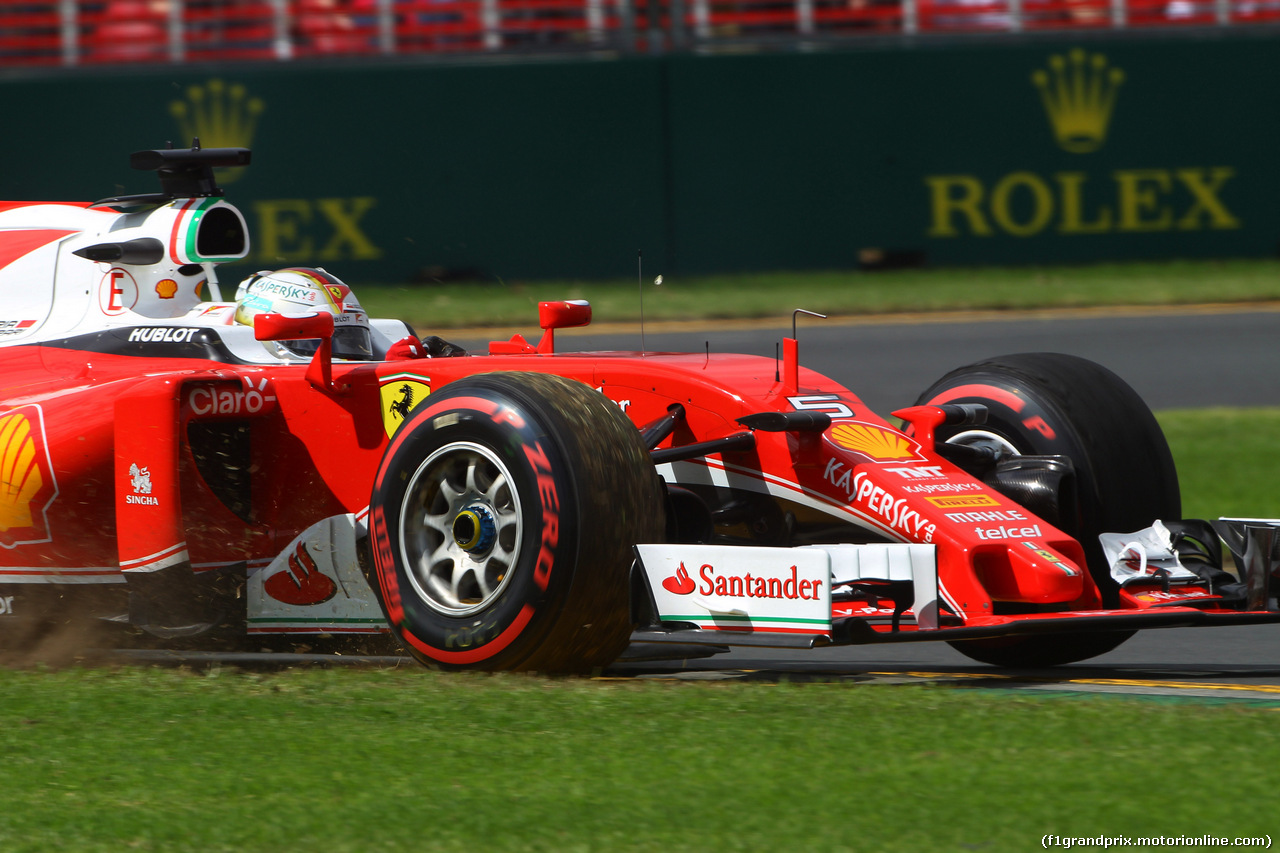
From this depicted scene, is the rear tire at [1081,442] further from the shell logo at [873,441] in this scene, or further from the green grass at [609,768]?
the green grass at [609,768]

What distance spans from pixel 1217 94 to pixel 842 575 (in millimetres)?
15913

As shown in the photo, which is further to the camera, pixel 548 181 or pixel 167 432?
pixel 548 181

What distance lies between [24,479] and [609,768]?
2981 millimetres

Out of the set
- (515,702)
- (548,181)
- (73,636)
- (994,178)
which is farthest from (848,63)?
(515,702)

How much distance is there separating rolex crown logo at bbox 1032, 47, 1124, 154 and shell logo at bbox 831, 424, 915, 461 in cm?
1459

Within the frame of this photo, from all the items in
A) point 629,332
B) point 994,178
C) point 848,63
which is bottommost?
point 629,332

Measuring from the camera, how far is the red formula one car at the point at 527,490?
5.31 meters

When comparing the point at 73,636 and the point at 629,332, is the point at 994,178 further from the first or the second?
the point at 73,636

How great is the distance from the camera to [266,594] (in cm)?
634

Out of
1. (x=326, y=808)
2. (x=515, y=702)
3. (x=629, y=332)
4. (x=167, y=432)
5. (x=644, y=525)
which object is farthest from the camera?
(x=629, y=332)

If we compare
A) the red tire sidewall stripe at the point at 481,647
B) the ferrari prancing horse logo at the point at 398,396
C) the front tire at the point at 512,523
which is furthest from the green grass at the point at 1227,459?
the red tire sidewall stripe at the point at 481,647

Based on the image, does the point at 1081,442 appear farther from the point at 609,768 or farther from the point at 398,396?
the point at 609,768

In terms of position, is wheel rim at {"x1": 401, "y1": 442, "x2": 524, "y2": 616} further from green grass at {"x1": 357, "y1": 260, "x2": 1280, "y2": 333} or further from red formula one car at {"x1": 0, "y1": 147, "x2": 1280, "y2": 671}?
green grass at {"x1": 357, "y1": 260, "x2": 1280, "y2": 333}

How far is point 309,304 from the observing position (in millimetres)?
6988
